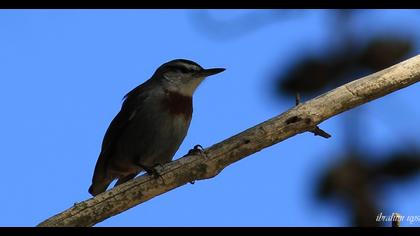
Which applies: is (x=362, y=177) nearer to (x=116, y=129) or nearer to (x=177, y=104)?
(x=177, y=104)

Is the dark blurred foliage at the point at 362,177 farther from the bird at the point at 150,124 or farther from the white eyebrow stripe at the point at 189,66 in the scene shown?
the white eyebrow stripe at the point at 189,66

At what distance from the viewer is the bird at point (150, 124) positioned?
6477 mm

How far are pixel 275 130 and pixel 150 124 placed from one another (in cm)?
180

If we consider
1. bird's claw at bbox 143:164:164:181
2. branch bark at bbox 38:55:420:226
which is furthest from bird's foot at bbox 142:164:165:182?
branch bark at bbox 38:55:420:226

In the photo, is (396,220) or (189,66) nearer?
(396,220)

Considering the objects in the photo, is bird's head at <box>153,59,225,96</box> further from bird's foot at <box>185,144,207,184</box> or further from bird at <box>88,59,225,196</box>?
bird's foot at <box>185,144,207,184</box>

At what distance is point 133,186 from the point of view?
17.2 feet

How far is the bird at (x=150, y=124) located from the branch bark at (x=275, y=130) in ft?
3.67

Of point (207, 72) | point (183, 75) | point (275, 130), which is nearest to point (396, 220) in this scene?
point (275, 130)

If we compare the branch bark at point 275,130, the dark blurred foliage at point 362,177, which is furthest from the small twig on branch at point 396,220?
the branch bark at point 275,130

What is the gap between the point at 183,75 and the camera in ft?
23.1

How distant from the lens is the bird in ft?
21.2

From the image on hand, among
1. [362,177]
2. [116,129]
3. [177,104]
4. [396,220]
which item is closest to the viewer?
[362,177]
